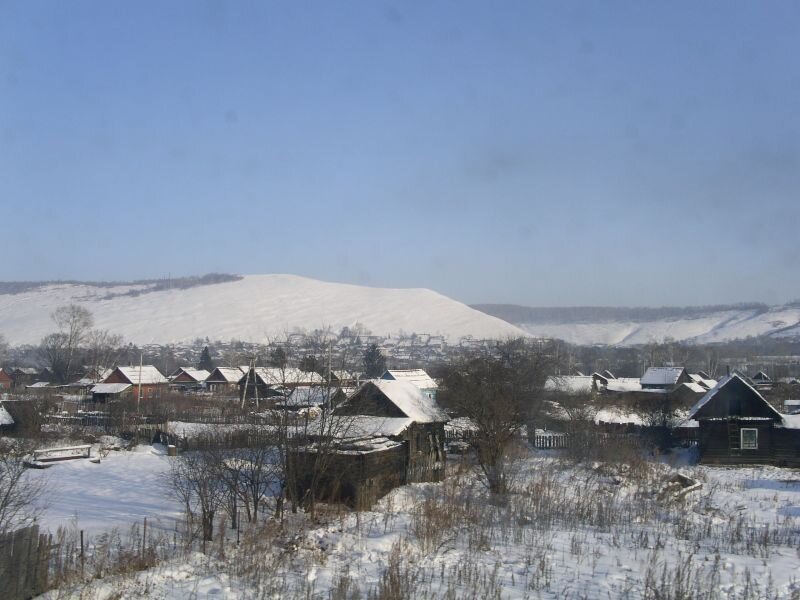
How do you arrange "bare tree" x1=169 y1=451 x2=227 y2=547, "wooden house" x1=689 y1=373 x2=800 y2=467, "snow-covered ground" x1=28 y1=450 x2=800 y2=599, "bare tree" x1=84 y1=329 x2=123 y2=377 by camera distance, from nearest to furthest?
"snow-covered ground" x1=28 y1=450 x2=800 y2=599, "bare tree" x1=169 y1=451 x2=227 y2=547, "wooden house" x1=689 y1=373 x2=800 y2=467, "bare tree" x1=84 y1=329 x2=123 y2=377

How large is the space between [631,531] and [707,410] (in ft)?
56.4

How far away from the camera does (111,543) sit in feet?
37.8

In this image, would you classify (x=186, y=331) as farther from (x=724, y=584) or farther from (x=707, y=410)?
(x=724, y=584)

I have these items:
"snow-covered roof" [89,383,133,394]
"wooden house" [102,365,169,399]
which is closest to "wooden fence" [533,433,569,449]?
"snow-covered roof" [89,383,133,394]

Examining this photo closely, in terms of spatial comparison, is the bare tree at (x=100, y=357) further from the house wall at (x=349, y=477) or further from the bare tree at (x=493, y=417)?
the house wall at (x=349, y=477)

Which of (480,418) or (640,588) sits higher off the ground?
(480,418)

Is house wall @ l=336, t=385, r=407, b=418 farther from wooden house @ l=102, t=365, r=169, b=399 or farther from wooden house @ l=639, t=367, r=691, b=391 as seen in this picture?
wooden house @ l=639, t=367, r=691, b=391

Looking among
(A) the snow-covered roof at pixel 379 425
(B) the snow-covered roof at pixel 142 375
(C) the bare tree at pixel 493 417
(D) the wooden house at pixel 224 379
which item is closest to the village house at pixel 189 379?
(D) the wooden house at pixel 224 379

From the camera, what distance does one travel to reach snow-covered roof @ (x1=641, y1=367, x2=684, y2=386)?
6069 cm

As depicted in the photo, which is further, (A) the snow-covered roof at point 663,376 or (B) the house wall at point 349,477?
(A) the snow-covered roof at point 663,376

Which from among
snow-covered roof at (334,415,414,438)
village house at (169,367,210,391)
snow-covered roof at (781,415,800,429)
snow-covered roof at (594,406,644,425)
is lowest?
snow-covered roof at (594,406,644,425)

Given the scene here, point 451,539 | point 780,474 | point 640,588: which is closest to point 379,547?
point 451,539

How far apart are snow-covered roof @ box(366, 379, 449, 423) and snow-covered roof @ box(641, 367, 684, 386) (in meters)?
42.0

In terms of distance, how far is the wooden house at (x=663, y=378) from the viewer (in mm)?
60281
